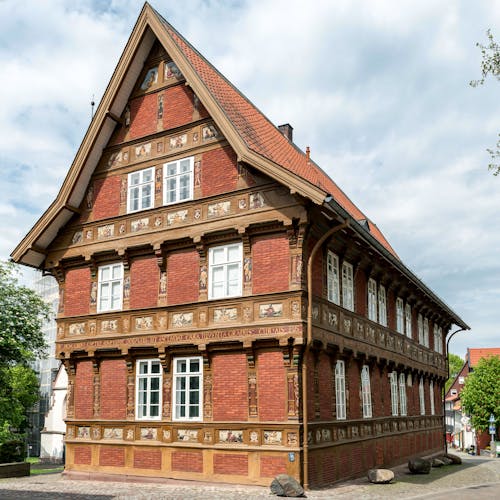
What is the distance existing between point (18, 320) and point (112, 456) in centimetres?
1326

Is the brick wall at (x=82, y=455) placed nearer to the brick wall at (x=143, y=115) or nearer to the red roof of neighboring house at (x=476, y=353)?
the brick wall at (x=143, y=115)

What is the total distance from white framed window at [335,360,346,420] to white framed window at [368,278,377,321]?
3.57m

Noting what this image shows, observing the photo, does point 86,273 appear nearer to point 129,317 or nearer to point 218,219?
point 129,317

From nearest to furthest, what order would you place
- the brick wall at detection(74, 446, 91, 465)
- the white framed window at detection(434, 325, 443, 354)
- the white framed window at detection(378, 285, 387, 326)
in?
the brick wall at detection(74, 446, 91, 465)
the white framed window at detection(378, 285, 387, 326)
the white framed window at detection(434, 325, 443, 354)

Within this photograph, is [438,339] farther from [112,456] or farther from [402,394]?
[112,456]

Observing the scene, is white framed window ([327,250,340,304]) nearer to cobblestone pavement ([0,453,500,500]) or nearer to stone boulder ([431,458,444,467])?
cobblestone pavement ([0,453,500,500])

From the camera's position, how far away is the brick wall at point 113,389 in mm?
20938

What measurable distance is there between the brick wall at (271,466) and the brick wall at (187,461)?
6.74 ft

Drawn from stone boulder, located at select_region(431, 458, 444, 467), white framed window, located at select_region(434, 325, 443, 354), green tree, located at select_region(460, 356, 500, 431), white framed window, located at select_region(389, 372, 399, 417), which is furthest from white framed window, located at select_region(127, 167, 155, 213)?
green tree, located at select_region(460, 356, 500, 431)

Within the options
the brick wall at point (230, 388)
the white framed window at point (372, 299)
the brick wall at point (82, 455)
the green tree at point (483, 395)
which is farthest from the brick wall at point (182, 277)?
the green tree at point (483, 395)

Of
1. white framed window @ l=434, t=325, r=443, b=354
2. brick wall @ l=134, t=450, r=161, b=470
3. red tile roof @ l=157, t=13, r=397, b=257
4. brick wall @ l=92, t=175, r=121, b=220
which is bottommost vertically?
brick wall @ l=134, t=450, r=161, b=470

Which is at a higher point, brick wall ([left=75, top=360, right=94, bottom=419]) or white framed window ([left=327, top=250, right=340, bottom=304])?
white framed window ([left=327, top=250, right=340, bottom=304])

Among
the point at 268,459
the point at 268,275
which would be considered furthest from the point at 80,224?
the point at 268,459

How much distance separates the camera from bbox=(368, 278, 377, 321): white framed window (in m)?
23.9
